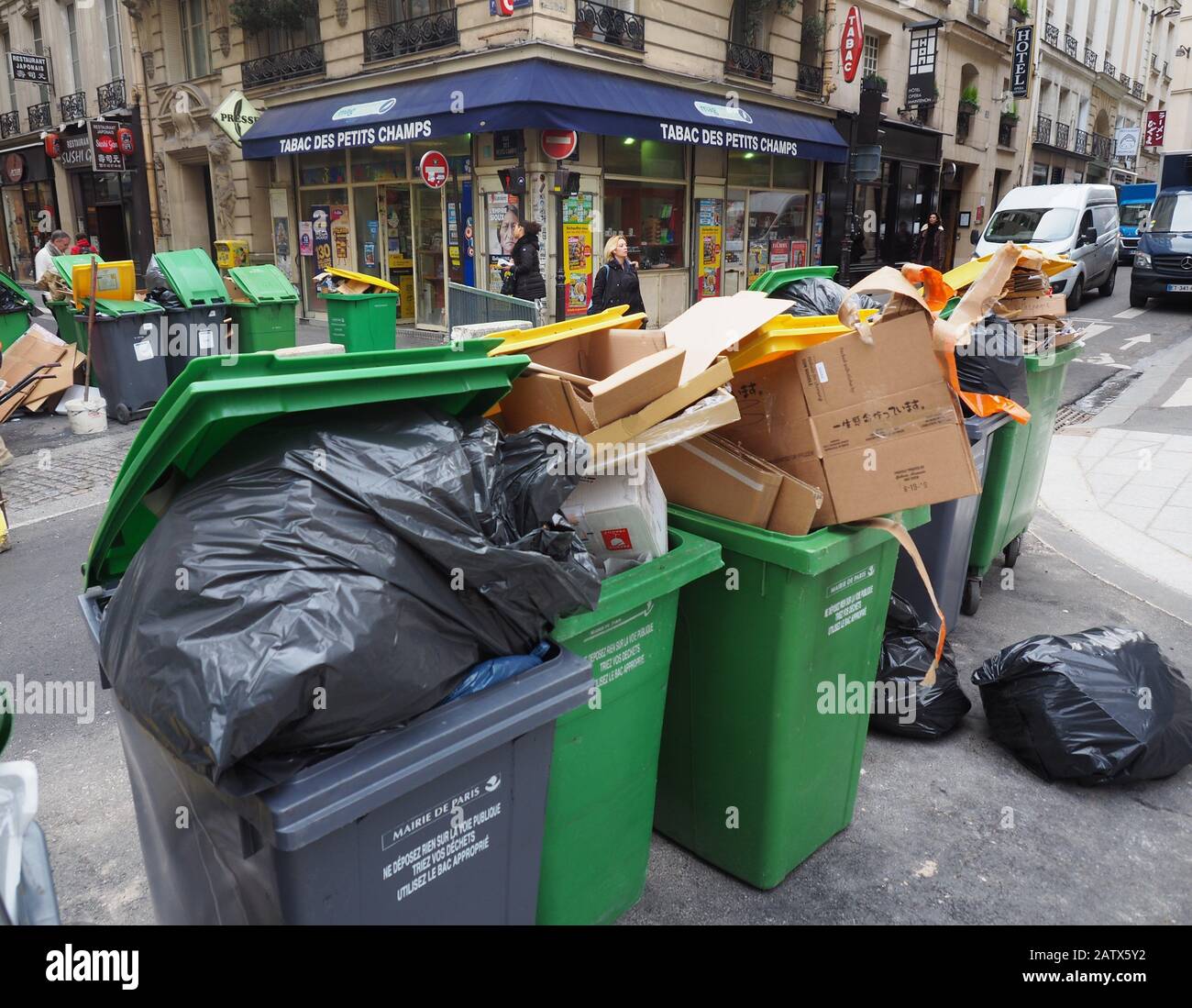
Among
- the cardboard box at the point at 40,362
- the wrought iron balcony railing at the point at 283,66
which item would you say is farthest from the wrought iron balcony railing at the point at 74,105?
the cardboard box at the point at 40,362

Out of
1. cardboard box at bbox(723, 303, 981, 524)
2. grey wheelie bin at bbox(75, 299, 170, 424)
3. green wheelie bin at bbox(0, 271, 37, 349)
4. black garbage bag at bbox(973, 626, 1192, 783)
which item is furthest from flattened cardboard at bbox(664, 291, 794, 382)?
green wheelie bin at bbox(0, 271, 37, 349)

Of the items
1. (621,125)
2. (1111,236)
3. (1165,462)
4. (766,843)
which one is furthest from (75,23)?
(766,843)

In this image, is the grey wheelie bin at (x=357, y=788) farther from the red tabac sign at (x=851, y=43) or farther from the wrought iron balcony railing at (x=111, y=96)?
the wrought iron balcony railing at (x=111, y=96)

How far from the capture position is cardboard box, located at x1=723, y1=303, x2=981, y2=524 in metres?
2.65

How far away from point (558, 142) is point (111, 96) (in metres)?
14.3

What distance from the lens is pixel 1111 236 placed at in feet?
58.7

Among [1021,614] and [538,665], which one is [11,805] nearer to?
[538,665]

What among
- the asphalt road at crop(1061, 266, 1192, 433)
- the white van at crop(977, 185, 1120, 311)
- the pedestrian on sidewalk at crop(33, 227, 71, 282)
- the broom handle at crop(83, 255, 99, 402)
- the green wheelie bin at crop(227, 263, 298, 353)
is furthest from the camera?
the white van at crop(977, 185, 1120, 311)

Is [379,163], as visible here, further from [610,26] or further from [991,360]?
[991,360]

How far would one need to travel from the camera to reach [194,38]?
63.2ft

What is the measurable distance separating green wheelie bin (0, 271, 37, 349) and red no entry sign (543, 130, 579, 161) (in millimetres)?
7117

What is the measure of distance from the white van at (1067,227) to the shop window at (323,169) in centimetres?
1124

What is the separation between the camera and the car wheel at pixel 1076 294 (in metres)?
16.3

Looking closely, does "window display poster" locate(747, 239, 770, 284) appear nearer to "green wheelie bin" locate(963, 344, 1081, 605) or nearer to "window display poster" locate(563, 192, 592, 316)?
"window display poster" locate(563, 192, 592, 316)
